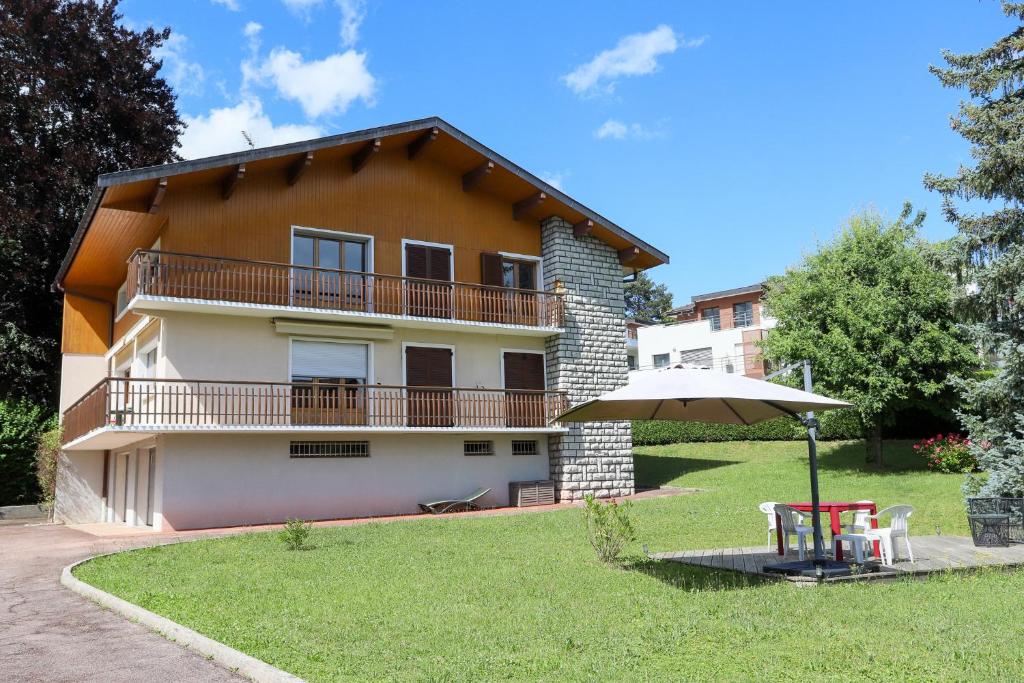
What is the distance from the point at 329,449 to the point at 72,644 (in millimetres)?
12980

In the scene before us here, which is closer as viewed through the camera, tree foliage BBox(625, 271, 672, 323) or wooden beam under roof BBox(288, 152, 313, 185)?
wooden beam under roof BBox(288, 152, 313, 185)

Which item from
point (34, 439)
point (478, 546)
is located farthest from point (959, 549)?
point (34, 439)

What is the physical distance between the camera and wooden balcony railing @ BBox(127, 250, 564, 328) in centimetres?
1861

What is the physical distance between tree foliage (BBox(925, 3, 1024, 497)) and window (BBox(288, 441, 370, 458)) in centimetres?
1299

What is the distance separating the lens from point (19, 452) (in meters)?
26.5

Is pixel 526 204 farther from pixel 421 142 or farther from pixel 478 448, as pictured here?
pixel 478 448

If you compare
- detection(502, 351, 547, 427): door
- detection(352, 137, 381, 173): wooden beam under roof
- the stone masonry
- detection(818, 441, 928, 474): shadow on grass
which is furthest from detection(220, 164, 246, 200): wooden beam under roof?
detection(818, 441, 928, 474): shadow on grass

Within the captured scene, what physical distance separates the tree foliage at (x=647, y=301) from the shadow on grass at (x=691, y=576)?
60.4m

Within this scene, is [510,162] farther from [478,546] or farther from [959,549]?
[959,549]

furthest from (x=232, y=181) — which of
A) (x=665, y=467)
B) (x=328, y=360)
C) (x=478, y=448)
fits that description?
(x=665, y=467)

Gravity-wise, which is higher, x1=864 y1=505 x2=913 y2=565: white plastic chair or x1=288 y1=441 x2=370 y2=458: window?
x1=288 y1=441 x2=370 y2=458: window

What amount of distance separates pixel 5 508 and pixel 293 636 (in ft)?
77.4

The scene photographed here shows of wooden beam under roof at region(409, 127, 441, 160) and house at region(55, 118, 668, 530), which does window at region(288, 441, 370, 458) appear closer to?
house at region(55, 118, 668, 530)

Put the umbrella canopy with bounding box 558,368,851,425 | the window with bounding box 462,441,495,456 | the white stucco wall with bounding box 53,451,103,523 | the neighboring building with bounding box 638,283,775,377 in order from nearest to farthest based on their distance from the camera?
the umbrella canopy with bounding box 558,368,851,425 → the window with bounding box 462,441,495,456 → the white stucco wall with bounding box 53,451,103,523 → the neighboring building with bounding box 638,283,775,377
